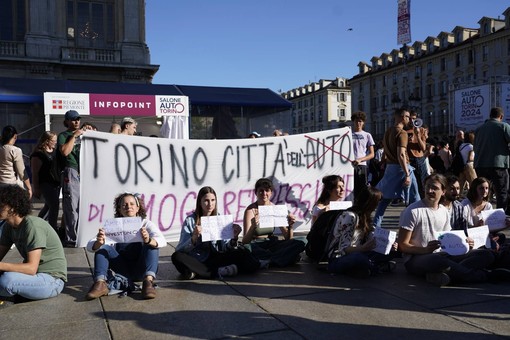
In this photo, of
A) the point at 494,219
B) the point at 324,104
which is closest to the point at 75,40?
the point at 494,219

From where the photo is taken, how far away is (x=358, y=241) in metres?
5.00

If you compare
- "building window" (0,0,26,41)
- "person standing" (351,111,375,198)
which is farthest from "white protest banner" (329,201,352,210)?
"building window" (0,0,26,41)

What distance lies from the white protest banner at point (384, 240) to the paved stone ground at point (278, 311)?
0.29m

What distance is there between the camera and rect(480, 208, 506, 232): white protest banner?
16.9 ft

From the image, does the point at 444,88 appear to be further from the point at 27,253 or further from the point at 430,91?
the point at 27,253

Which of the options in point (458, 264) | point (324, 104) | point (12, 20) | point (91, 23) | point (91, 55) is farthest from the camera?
point (324, 104)

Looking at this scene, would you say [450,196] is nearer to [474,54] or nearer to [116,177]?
[116,177]

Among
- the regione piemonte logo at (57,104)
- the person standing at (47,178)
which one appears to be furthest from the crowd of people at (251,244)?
the regione piemonte logo at (57,104)

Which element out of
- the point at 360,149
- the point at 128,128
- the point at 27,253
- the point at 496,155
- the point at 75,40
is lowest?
the point at 27,253

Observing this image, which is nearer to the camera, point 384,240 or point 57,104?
point 384,240

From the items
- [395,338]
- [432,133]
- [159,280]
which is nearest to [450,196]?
[395,338]

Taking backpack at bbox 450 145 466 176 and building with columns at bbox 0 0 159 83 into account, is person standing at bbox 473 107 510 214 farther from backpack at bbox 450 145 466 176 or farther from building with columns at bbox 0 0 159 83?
building with columns at bbox 0 0 159 83

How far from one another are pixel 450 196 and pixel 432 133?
6475 cm

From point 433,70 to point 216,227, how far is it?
67649 mm
